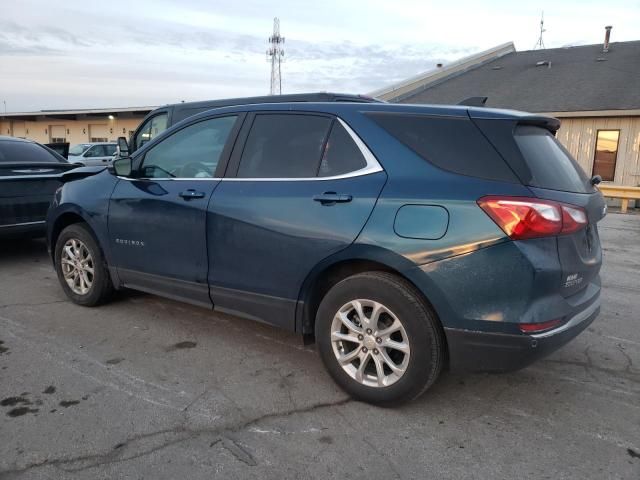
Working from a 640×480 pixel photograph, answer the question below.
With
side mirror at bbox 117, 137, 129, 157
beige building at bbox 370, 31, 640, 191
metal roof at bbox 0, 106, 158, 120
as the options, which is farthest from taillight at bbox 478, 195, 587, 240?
metal roof at bbox 0, 106, 158, 120

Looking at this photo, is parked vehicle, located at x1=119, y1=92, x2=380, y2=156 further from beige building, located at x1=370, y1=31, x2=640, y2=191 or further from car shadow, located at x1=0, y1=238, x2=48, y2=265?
beige building, located at x1=370, y1=31, x2=640, y2=191

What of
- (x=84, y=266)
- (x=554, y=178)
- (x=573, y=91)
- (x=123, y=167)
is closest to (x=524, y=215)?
(x=554, y=178)

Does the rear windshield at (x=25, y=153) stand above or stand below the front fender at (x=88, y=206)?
above

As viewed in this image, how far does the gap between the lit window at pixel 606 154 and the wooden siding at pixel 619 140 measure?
0.15 meters

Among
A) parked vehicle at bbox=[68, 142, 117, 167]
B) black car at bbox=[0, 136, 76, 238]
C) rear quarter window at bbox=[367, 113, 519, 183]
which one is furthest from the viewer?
parked vehicle at bbox=[68, 142, 117, 167]

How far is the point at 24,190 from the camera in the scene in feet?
21.2

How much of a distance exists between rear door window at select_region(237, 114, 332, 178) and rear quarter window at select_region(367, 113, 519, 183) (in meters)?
0.45

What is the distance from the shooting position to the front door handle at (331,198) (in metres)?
3.12

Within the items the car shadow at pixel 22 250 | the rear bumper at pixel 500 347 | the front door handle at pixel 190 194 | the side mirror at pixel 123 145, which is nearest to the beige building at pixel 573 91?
the side mirror at pixel 123 145

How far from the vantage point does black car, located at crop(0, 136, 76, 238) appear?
6.32 meters

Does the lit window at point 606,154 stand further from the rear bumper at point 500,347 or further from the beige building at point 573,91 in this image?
the rear bumper at point 500,347

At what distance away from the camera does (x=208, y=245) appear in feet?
12.3

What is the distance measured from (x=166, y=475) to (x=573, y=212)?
8.12 ft

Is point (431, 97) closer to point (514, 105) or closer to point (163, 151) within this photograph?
point (514, 105)
